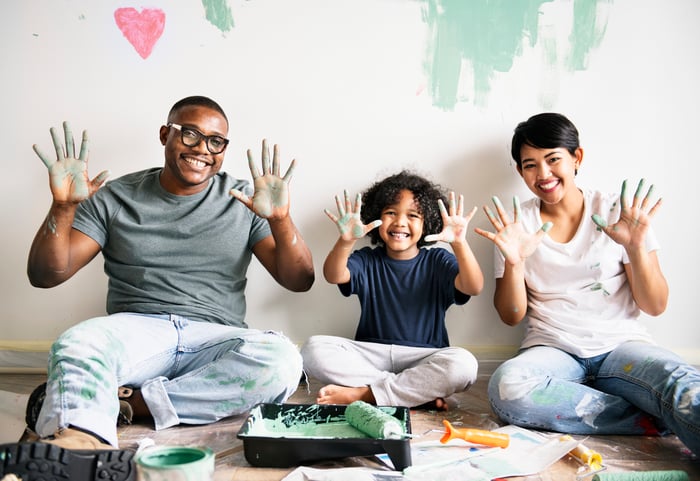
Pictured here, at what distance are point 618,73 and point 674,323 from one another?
832 millimetres

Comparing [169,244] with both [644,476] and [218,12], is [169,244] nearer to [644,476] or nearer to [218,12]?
[218,12]

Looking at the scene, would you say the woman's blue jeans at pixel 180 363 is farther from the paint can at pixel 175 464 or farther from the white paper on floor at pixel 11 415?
the paint can at pixel 175 464

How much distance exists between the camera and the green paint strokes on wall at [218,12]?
6.61 ft

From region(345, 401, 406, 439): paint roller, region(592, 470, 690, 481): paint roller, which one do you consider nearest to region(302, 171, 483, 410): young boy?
region(345, 401, 406, 439): paint roller

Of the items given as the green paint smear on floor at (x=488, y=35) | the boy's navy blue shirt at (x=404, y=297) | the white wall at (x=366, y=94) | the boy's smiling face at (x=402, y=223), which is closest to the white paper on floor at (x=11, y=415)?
the white wall at (x=366, y=94)

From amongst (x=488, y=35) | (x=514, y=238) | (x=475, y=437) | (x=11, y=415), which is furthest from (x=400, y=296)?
(x=11, y=415)

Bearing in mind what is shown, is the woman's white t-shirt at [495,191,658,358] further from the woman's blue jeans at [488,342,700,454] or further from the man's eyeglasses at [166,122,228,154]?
the man's eyeglasses at [166,122,228,154]

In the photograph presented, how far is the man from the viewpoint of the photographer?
1.53 metres

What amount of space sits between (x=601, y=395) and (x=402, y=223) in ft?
2.33

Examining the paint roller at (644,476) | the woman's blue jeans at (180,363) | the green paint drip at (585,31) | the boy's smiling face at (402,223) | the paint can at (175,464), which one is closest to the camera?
the paint can at (175,464)

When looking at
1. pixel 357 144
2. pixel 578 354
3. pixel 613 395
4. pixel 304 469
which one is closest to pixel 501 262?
pixel 578 354

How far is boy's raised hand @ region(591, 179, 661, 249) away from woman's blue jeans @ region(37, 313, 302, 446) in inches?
35.2

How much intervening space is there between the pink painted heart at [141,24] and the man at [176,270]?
38cm

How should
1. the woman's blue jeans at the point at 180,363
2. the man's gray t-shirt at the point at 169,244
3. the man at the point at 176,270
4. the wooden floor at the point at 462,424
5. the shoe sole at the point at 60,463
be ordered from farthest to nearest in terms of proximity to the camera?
the man's gray t-shirt at the point at 169,244 → the man at the point at 176,270 → the woman's blue jeans at the point at 180,363 → the wooden floor at the point at 462,424 → the shoe sole at the point at 60,463
